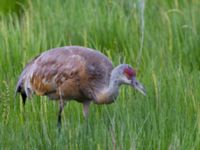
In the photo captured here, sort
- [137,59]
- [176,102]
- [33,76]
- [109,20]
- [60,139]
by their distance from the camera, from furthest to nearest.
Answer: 1. [109,20]
2. [137,59]
3. [33,76]
4. [176,102]
5. [60,139]

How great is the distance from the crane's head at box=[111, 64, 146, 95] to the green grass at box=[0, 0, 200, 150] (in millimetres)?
159

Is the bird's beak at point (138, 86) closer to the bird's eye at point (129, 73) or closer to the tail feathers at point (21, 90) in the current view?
the bird's eye at point (129, 73)

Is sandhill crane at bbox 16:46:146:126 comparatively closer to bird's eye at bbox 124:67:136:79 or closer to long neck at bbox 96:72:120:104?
long neck at bbox 96:72:120:104

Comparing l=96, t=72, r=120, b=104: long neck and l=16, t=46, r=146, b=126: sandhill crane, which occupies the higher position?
l=16, t=46, r=146, b=126: sandhill crane

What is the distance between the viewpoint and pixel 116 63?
6.39m

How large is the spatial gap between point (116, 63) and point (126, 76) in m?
1.21

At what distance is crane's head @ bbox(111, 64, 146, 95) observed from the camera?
202 inches

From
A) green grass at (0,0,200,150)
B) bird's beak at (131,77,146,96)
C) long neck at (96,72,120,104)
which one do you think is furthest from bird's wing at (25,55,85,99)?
bird's beak at (131,77,146,96)

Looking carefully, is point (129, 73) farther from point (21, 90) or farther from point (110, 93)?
point (21, 90)

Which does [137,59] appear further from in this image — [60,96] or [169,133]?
[169,133]

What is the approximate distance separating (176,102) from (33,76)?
106 cm

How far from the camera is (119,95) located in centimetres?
566

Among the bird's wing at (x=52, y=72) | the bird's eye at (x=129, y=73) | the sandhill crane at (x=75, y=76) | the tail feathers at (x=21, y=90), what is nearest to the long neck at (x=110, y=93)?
the sandhill crane at (x=75, y=76)

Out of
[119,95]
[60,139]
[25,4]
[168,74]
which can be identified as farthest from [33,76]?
[25,4]
